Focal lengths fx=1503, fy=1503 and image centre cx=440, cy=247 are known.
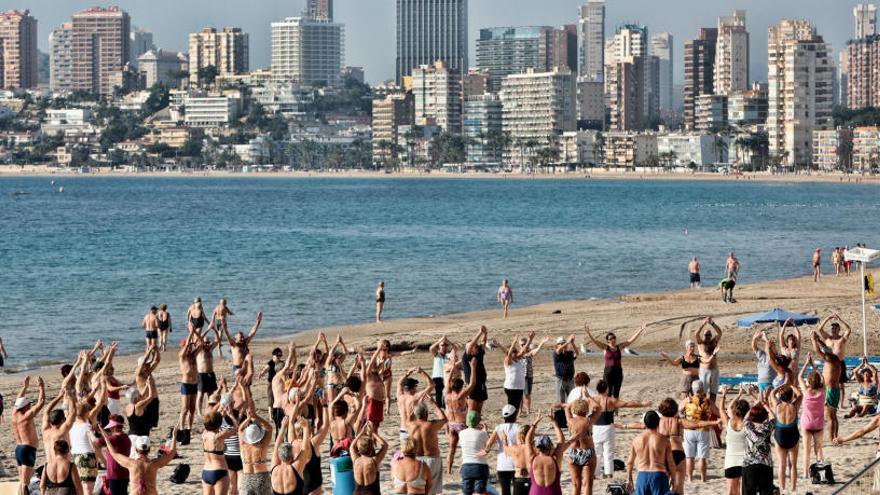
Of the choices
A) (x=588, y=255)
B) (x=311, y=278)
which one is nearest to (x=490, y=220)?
(x=588, y=255)

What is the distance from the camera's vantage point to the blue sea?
40.0 meters

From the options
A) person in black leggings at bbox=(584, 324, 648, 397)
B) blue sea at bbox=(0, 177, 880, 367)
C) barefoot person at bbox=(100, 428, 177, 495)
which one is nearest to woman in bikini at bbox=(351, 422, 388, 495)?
barefoot person at bbox=(100, 428, 177, 495)

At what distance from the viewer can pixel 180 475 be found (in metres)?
15.0

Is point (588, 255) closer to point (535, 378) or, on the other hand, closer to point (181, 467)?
point (535, 378)

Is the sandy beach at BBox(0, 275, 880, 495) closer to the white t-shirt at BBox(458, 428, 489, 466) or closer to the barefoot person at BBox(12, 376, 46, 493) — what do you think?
the barefoot person at BBox(12, 376, 46, 493)

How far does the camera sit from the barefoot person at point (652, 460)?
12156 mm

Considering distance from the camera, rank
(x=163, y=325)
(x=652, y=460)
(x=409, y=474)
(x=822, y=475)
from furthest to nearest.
Result: (x=163, y=325)
(x=822, y=475)
(x=652, y=460)
(x=409, y=474)

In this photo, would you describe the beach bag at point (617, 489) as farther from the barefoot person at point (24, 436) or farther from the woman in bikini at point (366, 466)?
the barefoot person at point (24, 436)

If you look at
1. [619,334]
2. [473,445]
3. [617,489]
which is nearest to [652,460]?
[617,489]

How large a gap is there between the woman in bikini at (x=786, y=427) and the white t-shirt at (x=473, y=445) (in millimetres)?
2998

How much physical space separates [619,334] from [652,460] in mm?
16265

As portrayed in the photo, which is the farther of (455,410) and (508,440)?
(455,410)

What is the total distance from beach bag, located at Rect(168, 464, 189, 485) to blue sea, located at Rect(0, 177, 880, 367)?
1465cm

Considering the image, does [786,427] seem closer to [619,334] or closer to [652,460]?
[652,460]
